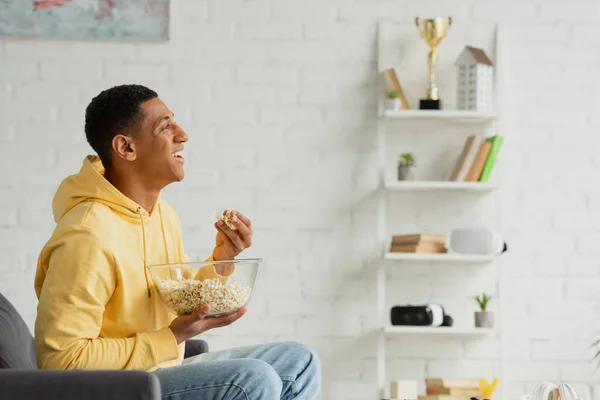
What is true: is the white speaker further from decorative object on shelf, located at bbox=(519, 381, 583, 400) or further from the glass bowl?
the glass bowl

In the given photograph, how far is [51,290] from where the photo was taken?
176 cm

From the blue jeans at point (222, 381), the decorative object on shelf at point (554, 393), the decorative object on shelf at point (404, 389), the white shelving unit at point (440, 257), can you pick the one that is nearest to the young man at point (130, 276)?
the blue jeans at point (222, 381)

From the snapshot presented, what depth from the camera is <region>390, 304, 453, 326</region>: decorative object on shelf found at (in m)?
3.49

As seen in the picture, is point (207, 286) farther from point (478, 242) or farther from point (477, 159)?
point (477, 159)

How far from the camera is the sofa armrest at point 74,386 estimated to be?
152 cm

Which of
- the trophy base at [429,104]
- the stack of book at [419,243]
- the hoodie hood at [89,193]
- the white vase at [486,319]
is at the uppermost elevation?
the trophy base at [429,104]

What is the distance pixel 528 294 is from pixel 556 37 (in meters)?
1.08

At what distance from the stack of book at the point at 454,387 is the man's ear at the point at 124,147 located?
170cm

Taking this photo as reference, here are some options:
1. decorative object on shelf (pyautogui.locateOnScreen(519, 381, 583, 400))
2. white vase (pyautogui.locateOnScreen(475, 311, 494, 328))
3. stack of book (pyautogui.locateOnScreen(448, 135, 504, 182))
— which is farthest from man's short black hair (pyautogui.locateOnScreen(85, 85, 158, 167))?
white vase (pyautogui.locateOnScreen(475, 311, 494, 328))

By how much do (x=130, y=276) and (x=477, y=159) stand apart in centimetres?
204

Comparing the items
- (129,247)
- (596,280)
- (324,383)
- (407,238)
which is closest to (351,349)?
(324,383)

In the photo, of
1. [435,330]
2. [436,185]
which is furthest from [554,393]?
[436,185]

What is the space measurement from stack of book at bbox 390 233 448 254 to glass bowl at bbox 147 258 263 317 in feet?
5.44

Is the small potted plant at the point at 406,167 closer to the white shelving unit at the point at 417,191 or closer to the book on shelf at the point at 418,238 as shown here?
the white shelving unit at the point at 417,191
